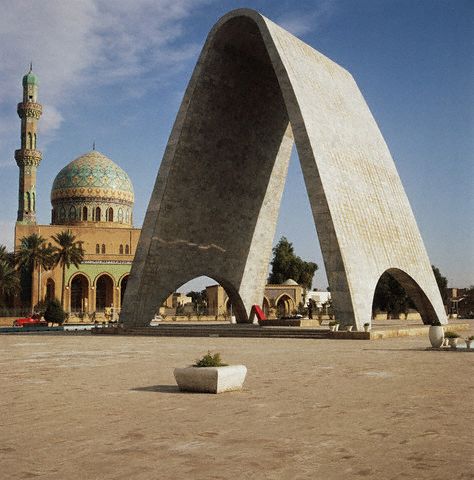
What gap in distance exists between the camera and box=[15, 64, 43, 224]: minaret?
235 ft

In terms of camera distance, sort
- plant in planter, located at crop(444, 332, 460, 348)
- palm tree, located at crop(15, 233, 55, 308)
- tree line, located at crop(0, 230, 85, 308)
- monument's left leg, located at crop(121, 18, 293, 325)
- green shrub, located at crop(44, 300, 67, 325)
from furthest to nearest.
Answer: palm tree, located at crop(15, 233, 55, 308) < tree line, located at crop(0, 230, 85, 308) < green shrub, located at crop(44, 300, 67, 325) < monument's left leg, located at crop(121, 18, 293, 325) < plant in planter, located at crop(444, 332, 460, 348)

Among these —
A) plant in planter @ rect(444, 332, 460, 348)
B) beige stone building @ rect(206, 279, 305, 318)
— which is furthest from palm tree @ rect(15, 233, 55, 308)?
plant in planter @ rect(444, 332, 460, 348)

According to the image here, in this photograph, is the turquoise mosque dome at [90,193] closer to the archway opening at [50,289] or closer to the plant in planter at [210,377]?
the archway opening at [50,289]

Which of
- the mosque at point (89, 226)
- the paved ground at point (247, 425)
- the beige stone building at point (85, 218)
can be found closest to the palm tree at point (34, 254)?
the mosque at point (89, 226)

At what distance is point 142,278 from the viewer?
108 feet

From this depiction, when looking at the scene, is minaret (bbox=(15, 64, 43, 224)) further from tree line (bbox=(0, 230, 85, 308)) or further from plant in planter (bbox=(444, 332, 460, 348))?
plant in planter (bbox=(444, 332, 460, 348))

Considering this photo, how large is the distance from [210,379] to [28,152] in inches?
2608

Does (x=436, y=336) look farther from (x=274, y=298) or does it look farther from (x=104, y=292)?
(x=104, y=292)

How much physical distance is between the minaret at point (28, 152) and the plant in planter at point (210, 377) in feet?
215

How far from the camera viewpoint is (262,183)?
3928 centimetres

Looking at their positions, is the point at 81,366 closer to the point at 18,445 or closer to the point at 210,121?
the point at 18,445

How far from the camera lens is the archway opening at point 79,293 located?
68.2m

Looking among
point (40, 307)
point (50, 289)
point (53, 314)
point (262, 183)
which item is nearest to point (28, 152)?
point (50, 289)

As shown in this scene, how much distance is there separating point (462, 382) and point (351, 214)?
1734 centimetres
